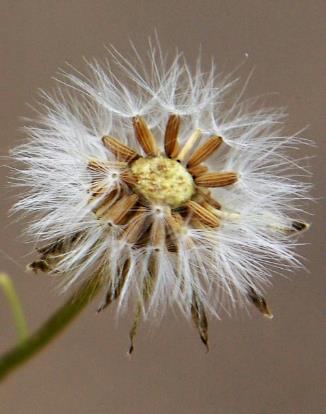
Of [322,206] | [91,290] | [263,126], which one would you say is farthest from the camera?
[322,206]

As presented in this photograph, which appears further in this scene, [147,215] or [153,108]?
[153,108]

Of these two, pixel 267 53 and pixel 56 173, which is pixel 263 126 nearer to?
pixel 56 173

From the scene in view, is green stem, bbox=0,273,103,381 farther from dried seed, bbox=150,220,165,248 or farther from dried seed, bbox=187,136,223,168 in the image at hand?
dried seed, bbox=187,136,223,168

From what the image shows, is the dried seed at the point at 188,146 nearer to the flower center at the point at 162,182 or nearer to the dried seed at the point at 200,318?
the flower center at the point at 162,182

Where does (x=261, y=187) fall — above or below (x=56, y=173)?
below

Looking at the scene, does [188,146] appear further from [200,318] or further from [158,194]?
[200,318]

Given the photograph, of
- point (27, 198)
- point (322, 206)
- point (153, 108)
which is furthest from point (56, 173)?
point (322, 206)

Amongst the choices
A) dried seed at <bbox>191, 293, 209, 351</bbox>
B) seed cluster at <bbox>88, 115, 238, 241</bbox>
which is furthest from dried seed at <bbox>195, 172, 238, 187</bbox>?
dried seed at <bbox>191, 293, 209, 351</bbox>
